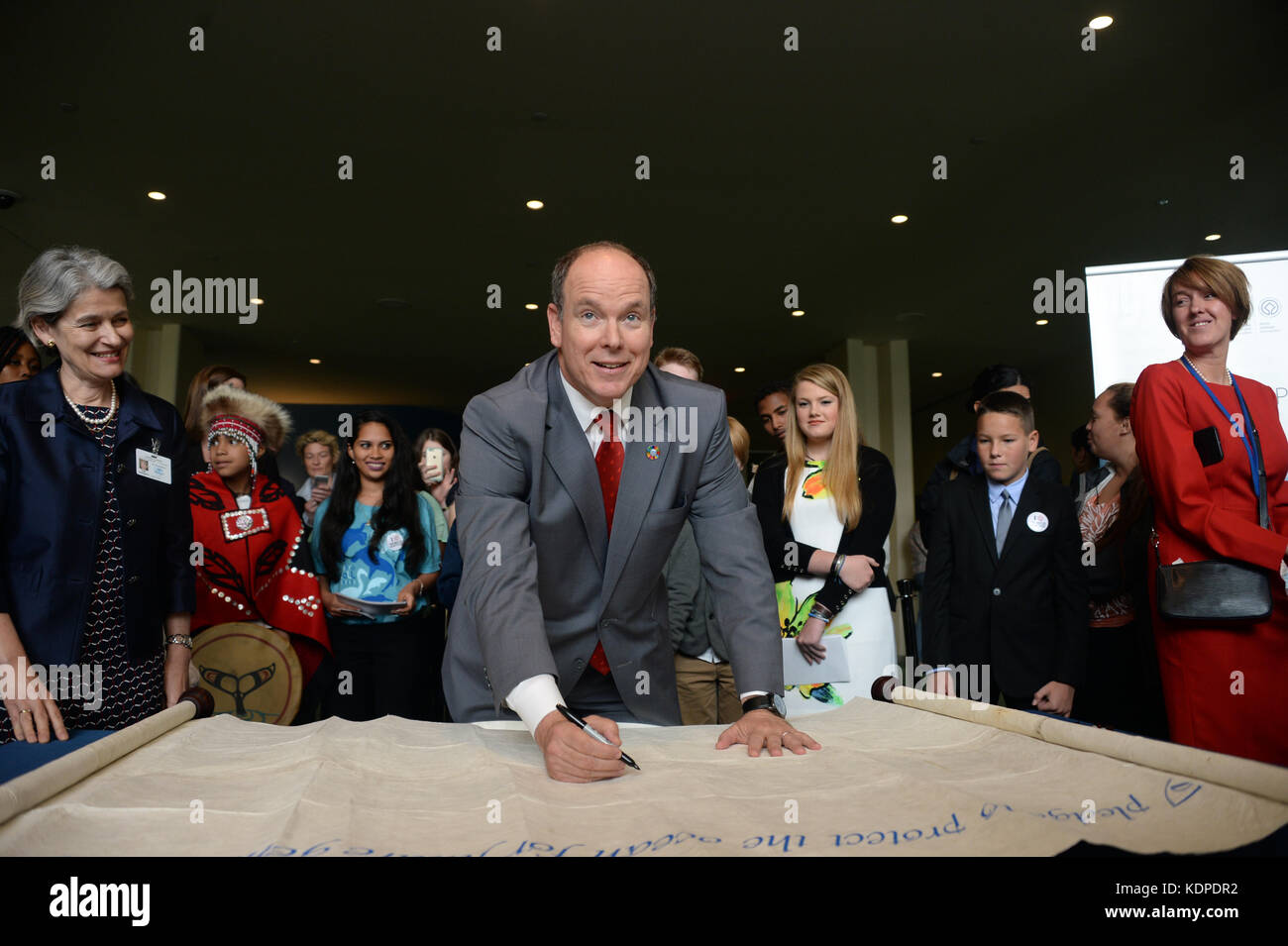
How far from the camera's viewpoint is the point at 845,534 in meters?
2.72

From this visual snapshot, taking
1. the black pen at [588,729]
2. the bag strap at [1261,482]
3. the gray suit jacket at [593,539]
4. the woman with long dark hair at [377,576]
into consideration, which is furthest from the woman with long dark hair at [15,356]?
the bag strap at [1261,482]

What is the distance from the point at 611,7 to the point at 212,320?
656 centimetres

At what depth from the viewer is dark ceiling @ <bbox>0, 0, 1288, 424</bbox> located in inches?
163

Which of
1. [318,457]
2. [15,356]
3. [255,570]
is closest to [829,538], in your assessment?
[255,570]

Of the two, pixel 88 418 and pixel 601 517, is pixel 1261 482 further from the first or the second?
Answer: pixel 88 418

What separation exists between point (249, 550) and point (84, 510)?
46.9 inches

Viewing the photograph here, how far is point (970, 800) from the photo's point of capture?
38.3 inches

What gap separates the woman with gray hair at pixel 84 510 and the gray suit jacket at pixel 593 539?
2.41ft

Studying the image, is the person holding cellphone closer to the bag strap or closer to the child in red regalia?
the child in red regalia

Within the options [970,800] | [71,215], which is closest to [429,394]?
[71,215]

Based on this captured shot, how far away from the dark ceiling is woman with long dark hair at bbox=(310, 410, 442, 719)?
2245 millimetres
